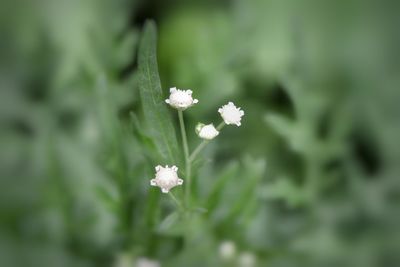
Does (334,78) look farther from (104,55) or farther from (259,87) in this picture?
(104,55)

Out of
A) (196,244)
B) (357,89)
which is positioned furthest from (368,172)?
(196,244)

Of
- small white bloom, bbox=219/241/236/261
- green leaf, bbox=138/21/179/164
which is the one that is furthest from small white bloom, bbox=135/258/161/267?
green leaf, bbox=138/21/179/164

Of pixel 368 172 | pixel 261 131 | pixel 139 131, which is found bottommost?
pixel 139 131

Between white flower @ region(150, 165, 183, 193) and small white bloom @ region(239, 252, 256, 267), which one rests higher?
small white bloom @ region(239, 252, 256, 267)

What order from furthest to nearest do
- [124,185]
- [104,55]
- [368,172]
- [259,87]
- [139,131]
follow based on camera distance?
1. [259,87]
2. [368,172]
3. [104,55]
4. [124,185]
5. [139,131]

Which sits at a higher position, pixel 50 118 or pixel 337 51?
pixel 337 51

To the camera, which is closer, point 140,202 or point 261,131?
point 140,202

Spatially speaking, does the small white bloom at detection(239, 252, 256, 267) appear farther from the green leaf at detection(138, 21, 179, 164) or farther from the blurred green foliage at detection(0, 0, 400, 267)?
the green leaf at detection(138, 21, 179, 164)
